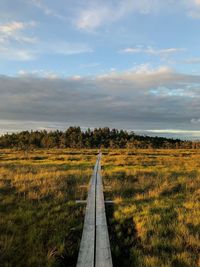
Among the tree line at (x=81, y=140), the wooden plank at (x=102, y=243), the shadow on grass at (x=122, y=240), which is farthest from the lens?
the tree line at (x=81, y=140)

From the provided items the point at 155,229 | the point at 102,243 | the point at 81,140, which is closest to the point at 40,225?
the point at 102,243

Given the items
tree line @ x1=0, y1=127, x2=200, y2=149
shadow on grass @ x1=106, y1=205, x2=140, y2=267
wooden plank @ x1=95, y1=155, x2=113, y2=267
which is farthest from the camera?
tree line @ x1=0, y1=127, x2=200, y2=149

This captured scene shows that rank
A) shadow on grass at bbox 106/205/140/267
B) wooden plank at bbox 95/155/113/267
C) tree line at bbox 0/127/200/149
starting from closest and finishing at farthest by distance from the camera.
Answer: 1. wooden plank at bbox 95/155/113/267
2. shadow on grass at bbox 106/205/140/267
3. tree line at bbox 0/127/200/149

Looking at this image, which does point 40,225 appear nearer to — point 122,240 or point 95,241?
point 95,241

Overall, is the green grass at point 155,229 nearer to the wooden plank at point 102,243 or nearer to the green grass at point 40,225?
the wooden plank at point 102,243

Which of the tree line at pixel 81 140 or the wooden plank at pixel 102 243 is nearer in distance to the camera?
the wooden plank at pixel 102 243

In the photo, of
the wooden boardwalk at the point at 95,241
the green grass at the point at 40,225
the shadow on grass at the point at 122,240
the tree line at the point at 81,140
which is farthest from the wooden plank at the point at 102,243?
the tree line at the point at 81,140

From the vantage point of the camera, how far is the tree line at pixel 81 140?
98.7 m

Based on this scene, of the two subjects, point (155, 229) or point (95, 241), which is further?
point (155, 229)

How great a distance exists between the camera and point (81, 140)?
108 meters

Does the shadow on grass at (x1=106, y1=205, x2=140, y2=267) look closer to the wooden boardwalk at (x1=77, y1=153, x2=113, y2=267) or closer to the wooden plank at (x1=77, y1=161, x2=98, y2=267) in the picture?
the wooden boardwalk at (x1=77, y1=153, x2=113, y2=267)

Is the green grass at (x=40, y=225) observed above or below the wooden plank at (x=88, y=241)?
below

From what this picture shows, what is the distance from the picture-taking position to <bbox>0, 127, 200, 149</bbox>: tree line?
98.7 m

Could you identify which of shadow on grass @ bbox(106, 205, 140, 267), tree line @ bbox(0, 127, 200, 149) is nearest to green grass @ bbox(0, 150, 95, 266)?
shadow on grass @ bbox(106, 205, 140, 267)
